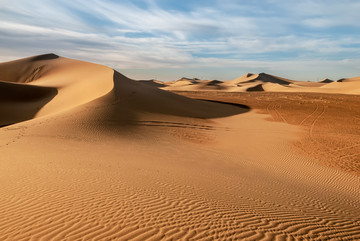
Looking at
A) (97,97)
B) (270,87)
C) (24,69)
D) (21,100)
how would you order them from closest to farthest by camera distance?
(97,97), (21,100), (24,69), (270,87)

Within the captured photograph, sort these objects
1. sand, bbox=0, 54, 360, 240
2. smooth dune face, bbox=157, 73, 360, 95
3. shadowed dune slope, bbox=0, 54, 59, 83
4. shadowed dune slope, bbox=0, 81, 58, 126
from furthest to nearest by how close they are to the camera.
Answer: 1. smooth dune face, bbox=157, 73, 360, 95
2. shadowed dune slope, bbox=0, 54, 59, 83
3. shadowed dune slope, bbox=0, 81, 58, 126
4. sand, bbox=0, 54, 360, 240

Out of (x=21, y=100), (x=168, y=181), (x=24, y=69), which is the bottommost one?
(x=168, y=181)

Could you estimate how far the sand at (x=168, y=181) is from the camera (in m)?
4.00

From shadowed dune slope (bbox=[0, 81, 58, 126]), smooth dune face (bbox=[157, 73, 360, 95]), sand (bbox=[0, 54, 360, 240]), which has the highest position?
smooth dune face (bbox=[157, 73, 360, 95])

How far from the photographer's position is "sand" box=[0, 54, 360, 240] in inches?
157

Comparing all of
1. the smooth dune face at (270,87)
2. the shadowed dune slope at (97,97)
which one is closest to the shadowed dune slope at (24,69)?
the shadowed dune slope at (97,97)

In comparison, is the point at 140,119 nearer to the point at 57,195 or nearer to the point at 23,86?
the point at 57,195

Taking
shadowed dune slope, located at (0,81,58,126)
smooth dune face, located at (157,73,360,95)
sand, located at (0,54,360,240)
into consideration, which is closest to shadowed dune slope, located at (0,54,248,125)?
shadowed dune slope, located at (0,81,58,126)

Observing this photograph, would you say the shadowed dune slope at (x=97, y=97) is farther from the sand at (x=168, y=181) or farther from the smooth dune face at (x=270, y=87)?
the smooth dune face at (x=270, y=87)

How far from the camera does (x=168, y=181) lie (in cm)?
655

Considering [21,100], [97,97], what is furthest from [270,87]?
[21,100]

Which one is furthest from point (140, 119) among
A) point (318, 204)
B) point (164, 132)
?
point (318, 204)

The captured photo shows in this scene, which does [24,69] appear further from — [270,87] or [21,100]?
[270,87]

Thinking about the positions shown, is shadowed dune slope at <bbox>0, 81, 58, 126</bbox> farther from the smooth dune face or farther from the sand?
the smooth dune face
